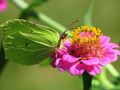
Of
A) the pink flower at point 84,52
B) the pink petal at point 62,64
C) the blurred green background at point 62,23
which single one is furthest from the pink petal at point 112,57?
the blurred green background at point 62,23

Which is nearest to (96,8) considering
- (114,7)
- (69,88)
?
(114,7)

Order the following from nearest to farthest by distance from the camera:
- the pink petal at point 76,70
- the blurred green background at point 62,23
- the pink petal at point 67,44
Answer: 1. the pink petal at point 76,70
2. the pink petal at point 67,44
3. the blurred green background at point 62,23

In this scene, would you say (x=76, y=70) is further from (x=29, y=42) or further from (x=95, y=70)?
(x=29, y=42)

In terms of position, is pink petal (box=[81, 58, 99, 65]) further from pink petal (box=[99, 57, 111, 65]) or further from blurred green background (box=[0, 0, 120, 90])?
blurred green background (box=[0, 0, 120, 90])

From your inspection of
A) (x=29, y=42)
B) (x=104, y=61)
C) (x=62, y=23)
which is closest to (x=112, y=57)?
(x=104, y=61)

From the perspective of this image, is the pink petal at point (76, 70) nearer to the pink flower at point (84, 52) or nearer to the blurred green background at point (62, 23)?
the pink flower at point (84, 52)
